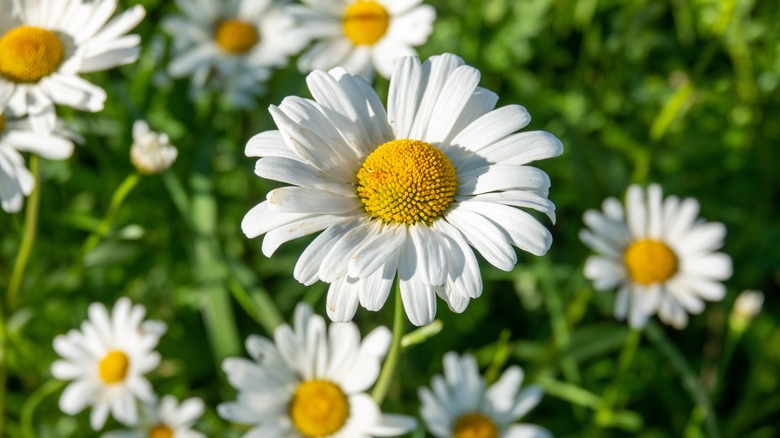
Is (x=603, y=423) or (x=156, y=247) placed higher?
(x=156, y=247)

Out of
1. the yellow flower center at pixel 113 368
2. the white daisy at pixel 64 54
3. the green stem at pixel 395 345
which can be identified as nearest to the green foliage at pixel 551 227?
the yellow flower center at pixel 113 368

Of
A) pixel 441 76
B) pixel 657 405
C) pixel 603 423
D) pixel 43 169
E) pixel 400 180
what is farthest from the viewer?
pixel 657 405

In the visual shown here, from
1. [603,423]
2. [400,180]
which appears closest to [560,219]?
[603,423]

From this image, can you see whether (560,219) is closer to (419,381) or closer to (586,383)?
(586,383)

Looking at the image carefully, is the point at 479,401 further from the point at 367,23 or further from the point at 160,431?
the point at 367,23

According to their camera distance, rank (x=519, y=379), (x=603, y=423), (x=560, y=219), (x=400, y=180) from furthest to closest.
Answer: (x=560, y=219), (x=603, y=423), (x=519, y=379), (x=400, y=180)

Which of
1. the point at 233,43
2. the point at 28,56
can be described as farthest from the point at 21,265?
the point at 233,43

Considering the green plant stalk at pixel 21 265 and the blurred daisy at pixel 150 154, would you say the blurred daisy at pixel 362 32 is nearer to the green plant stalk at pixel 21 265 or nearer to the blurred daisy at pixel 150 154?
the blurred daisy at pixel 150 154
